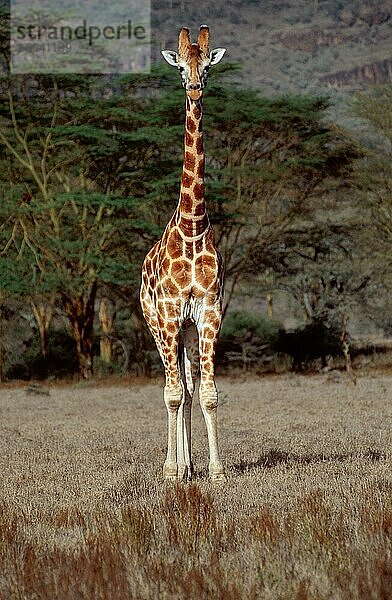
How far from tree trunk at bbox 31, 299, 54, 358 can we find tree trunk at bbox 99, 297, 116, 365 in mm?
1659

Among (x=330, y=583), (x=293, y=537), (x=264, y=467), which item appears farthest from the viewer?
(x=264, y=467)

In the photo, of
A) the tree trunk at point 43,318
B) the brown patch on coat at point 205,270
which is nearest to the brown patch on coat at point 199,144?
the brown patch on coat at point 205,270

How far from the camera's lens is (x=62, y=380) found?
83.3 ft

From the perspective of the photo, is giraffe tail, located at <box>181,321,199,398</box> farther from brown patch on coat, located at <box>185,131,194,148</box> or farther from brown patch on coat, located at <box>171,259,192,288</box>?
brown patch on coat, located at <box>185,131,194,148</box>

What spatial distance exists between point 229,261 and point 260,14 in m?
79.8

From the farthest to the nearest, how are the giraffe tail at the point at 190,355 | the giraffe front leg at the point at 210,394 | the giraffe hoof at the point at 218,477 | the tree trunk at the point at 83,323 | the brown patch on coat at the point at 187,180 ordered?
the tree trunk at the point at 83,323 < the giraffe tail at the point at 190,355 < the brown patch on coat at the point at 187,180 < the giraffe front leg at the point at 210,394 < the giraffe hoof at the point at 218,477

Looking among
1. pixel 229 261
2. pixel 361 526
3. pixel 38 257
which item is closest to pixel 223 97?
pixel 229 261

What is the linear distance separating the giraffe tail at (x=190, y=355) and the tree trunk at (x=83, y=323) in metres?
16.4

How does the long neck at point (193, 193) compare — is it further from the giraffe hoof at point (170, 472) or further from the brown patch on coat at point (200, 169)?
the giraffe hoof at point (170, 472)

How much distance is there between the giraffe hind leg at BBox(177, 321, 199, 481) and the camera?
24.9ft

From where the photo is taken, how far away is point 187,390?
25.7ft

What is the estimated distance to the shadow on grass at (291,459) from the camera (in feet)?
25.7

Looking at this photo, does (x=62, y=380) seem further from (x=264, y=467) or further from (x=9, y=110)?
(x=264, y=467)

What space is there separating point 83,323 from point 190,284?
17318 mm
